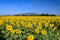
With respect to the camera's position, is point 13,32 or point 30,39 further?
point 13,32

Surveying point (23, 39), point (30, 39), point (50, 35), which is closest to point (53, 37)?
point (50, 35)

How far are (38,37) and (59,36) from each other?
1.73 feet

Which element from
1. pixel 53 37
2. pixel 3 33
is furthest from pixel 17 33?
pixel 53 37

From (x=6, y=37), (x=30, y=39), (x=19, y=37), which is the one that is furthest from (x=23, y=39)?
(x=30, y=39)

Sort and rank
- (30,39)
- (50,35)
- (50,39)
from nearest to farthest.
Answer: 1. (30,39)
2. (50,39)
3. (50,35)

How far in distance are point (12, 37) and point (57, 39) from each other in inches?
43.3

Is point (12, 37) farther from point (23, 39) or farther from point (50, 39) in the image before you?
point (50, 39)

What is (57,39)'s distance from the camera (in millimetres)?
5008

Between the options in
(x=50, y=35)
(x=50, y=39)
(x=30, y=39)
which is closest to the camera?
(x=30, y=39)

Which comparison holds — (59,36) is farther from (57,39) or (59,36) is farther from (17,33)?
(17,33)

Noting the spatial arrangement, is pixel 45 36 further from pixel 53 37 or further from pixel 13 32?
pixel 13 32

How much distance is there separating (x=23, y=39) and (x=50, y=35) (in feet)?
2.39

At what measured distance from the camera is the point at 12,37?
514 centimetres

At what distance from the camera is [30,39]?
4.24 metres
